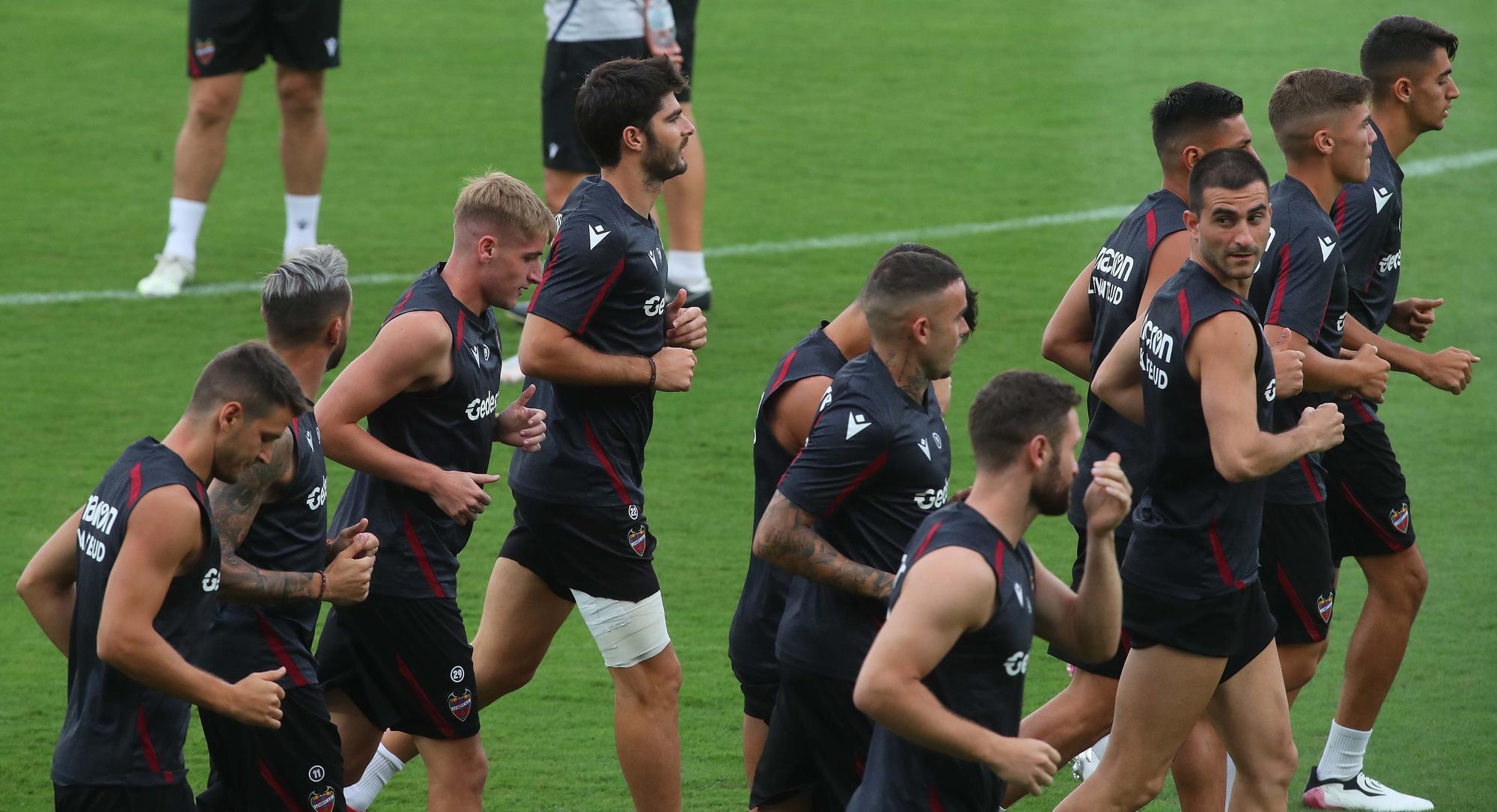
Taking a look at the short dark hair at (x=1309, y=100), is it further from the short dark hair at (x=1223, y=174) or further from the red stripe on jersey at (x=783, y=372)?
the red stripe on jersey at (x=783, y=372)

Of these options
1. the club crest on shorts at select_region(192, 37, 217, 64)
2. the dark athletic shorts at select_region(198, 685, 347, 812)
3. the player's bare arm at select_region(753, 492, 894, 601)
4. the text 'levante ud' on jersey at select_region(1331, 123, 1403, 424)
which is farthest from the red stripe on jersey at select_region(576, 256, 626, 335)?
the club crest on shorts at select_region(192, 37, 217, 64)

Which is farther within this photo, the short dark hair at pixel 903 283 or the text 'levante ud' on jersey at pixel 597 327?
the text 'levante ud' on jersey at pixel 597 327

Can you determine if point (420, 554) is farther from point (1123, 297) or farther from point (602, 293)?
point (1123, 297)

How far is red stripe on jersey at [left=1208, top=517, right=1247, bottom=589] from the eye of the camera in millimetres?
4887

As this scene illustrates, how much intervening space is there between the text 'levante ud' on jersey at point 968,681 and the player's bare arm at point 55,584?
70.9 inches

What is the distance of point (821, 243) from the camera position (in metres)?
12.1

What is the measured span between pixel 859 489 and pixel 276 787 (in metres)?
1.56

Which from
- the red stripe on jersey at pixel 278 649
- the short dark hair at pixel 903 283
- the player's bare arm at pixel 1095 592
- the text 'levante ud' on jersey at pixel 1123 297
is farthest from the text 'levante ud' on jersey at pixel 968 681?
the red stripe on jersey at pixel 278 649

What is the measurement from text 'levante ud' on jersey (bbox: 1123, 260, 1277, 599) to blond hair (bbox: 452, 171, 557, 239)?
159cm

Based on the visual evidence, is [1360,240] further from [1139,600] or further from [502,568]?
[502,568]

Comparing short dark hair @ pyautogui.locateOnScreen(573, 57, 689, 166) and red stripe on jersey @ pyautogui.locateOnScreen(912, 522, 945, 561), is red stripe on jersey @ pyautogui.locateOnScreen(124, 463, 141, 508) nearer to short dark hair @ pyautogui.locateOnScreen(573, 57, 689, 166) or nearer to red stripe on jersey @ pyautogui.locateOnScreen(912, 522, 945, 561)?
red stripe on jersey @ pyautogui.locateOnScreen(912, 522, 945, 561)

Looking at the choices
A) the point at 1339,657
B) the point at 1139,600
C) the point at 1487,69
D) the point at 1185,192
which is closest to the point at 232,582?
the point at 1139,600

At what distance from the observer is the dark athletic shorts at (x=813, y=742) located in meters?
4.66

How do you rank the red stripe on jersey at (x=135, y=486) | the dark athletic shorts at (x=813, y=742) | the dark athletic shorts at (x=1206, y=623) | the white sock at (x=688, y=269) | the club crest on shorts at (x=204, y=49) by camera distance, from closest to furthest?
the red stripe on jersey at (x=135, y=486) < the dark athletic shorts at (x=813, y=742) < the dark athletic shorts at (x=1206, y=623) < the white sock at (x=688, y=269) < the club crest on shorts at (x=204, y=49)
